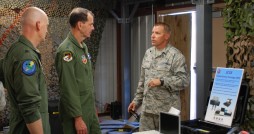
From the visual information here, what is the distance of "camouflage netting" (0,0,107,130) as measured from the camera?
5406mm

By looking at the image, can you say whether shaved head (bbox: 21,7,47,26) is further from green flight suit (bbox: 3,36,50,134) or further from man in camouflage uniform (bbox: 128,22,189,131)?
man in camouflage uniform (bbox: 128,22,189,131)

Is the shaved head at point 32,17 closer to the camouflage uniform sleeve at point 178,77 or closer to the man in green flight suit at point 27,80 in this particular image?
the man in green flight suit at point 27,80

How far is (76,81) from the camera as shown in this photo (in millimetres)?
2586

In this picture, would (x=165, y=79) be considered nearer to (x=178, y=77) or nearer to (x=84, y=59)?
(x=178, y=77)

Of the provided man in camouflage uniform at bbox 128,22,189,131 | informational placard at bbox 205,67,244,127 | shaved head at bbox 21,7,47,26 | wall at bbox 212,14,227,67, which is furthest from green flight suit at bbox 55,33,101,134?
wall at bbox 212,14,227,67

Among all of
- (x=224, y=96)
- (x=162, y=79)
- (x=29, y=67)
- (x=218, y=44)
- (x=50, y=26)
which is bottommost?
(x=224, y=96)

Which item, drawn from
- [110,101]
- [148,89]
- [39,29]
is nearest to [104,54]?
[110,101]

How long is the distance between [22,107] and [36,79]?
18 centimetres

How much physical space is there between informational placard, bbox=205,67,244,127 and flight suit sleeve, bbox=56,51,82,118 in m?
1.12

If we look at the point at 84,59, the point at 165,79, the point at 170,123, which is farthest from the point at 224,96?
the point at 84,59

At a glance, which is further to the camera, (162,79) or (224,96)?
(162,79)

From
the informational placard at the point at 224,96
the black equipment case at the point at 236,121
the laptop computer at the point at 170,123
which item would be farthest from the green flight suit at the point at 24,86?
the informational placard at the point at 224,96

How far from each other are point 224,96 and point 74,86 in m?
1.23

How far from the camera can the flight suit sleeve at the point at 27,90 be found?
Result: 1951 millimetres
